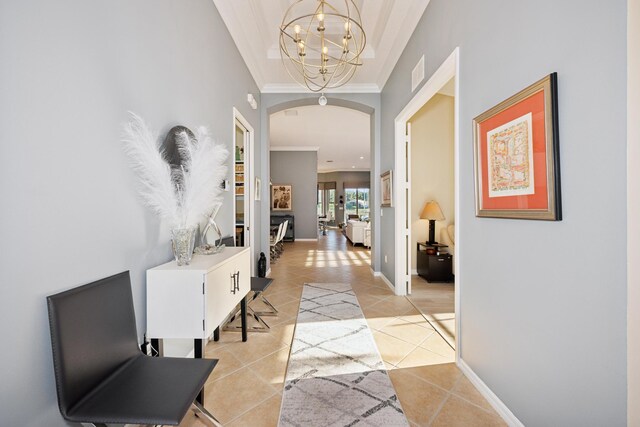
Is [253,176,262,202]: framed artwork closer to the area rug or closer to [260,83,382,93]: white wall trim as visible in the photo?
[260,83,382,93]: white wall trim

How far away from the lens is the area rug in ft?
5.82

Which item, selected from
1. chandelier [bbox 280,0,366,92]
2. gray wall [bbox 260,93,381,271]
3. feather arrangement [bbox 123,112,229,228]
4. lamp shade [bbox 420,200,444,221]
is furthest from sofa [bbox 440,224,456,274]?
feather arrangement [bbox 123,112,229,228]

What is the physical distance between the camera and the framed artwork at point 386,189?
4426 mm

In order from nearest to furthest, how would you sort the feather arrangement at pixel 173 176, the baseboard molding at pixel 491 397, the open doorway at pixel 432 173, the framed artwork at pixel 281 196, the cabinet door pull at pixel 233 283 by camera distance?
1. the feather arrangement at pixel 173 176
2. the baseboard molding at pixel 491 397
3. the cabinet door pull at pixel 233 283
4. the open doorway at pixel 432 173
5. the framed artwork at pixel 281 196

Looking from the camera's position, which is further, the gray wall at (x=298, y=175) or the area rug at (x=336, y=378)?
the gray wall at (x=298, y=175)

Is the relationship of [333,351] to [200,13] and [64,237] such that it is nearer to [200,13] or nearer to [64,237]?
[64,237]

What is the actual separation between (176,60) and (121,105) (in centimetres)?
79

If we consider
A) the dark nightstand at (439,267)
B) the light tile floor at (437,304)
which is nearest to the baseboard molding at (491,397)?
the light tile floor at (437,304)

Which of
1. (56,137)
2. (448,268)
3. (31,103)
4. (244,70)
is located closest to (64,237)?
(56,137)

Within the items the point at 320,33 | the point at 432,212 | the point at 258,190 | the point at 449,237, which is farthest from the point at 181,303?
the point at 449,237

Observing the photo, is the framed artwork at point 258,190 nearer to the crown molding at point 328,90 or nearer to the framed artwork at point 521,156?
the crown molding at point 328,90

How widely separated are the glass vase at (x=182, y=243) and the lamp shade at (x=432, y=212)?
13.4 ft

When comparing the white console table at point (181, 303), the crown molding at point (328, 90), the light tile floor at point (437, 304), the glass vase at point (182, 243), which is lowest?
the light tile floor at point (437, 304)

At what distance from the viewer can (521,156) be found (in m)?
1.58
